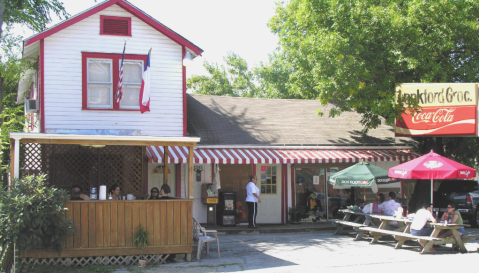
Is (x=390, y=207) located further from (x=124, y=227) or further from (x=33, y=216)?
(x=33, y=216)

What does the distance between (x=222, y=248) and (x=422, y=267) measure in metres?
4.76

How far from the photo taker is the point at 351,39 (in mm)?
15062

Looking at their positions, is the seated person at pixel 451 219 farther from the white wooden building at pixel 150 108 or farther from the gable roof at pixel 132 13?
the gable roof at pixel 132 13

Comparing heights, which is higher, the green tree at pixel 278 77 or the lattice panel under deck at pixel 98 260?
the green tree at pixel 278 77

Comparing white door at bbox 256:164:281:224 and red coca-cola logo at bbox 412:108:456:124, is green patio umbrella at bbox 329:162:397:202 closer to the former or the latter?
red coca-cola logo at bbox 412:108:456:124

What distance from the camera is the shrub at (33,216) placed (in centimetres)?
848

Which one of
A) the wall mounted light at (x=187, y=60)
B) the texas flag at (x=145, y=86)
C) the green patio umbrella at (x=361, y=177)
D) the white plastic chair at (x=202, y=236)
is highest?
the wall mounted light at (x=187, y=60)

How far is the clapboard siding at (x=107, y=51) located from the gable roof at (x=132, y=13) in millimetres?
168

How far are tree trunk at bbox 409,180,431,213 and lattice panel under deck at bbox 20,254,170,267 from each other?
33.4 feet

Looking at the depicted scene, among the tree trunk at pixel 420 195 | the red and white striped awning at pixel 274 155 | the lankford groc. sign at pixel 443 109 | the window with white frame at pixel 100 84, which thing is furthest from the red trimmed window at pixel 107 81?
the tree trunk at pixel 420 195

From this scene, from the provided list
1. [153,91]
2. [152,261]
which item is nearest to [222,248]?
[152,261]

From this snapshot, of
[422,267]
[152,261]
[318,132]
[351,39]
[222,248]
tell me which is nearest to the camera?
[422,267]

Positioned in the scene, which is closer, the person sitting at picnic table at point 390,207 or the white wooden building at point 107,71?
the person sitting at picnic table at point 390,207

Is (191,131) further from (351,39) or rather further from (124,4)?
(351,39)
